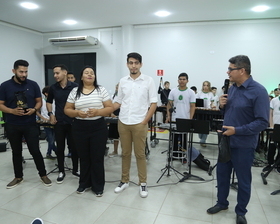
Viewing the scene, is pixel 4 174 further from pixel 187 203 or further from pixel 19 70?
pixel 187 203

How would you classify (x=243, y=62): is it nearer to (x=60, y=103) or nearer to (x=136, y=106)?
(x=136, y=106)

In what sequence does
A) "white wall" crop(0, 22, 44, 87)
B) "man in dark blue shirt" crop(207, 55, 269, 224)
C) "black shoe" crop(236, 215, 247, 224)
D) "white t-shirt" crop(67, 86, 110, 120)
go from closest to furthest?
"man in dark blue shirt" crop(207, 55, 269, 224)
"black shoe" crop(236, 215, 247, 224)
"white t-shirt" crop(67, 86, 110, 120)
"white wall" crop(0, 22, 44, 87)

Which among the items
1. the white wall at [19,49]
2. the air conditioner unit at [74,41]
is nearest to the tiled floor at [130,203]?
the white wall at [19,49]

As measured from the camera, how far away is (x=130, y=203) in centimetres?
242

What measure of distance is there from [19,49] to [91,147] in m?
7.60

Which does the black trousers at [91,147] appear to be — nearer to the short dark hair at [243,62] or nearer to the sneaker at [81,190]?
the sneaker at [81,190]

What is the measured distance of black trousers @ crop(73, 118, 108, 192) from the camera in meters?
2.44

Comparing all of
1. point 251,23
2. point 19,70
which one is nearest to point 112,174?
point 19,70

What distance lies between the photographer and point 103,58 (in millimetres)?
8492

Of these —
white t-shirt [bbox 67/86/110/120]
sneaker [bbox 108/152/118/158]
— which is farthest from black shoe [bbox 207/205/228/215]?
sneaker [bbox 108/152/118/158]

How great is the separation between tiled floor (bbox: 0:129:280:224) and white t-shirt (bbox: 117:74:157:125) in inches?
39.5

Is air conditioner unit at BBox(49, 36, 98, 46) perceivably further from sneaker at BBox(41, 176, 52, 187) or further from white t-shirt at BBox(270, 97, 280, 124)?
white t-shirt at BBox(270, 97, 280, 124)

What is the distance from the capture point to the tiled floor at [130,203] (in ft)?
7.02

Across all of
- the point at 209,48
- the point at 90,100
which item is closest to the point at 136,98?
the point at 90,100
